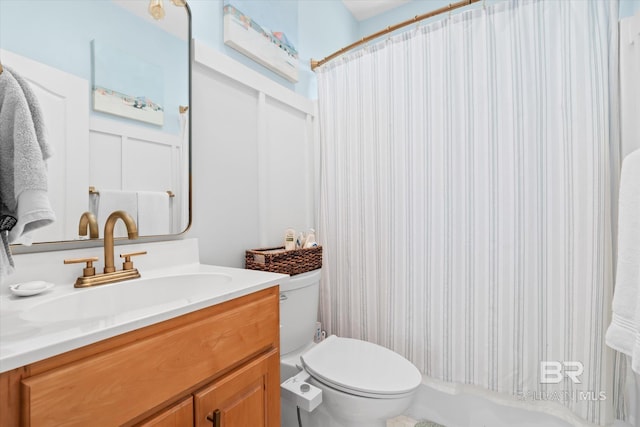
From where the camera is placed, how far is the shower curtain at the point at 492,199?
47.9 inches

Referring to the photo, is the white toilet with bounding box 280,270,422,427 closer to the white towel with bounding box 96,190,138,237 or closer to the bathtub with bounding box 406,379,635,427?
the bathtub with bounding box 406,379,635,427

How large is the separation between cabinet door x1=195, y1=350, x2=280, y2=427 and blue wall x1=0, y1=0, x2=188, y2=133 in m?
0.90

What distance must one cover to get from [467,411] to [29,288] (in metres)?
1.76

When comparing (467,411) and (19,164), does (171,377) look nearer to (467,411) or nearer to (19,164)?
(19,164)

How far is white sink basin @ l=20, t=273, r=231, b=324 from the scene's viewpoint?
692mm

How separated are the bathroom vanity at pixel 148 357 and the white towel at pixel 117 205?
0.69ft

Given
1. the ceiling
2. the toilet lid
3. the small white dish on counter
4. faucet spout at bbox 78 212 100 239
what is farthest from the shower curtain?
the small white dish on counter

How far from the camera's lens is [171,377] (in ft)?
2.21

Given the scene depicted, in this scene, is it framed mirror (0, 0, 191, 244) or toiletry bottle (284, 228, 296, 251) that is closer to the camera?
framed mirror (0, 0, 191, 244)

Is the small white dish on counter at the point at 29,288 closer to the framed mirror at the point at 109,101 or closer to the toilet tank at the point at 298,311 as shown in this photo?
the framed mirror at the point at 109,101

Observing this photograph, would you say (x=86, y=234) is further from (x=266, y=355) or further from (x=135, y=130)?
(x=266, y=355)

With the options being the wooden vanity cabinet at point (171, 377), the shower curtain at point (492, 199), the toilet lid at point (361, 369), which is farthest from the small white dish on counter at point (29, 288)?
the shower curtain at point (492, 199)

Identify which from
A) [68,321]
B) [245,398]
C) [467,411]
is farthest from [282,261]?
[467,411]

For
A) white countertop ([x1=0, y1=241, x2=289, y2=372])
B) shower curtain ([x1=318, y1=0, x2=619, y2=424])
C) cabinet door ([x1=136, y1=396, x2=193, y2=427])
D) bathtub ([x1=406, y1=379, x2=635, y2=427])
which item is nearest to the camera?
white countertop ([x1=0, y1=241, x2=289, y2=372])
